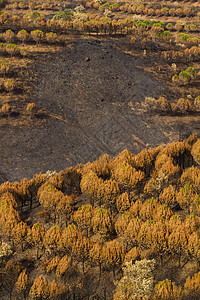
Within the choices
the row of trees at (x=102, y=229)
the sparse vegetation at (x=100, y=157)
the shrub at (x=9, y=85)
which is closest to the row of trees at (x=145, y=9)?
the sparse vegetation at (x=100, y=157)

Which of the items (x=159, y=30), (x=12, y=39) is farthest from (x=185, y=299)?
(x=159, y=30)

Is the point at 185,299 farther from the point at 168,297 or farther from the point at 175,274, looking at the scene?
the point at 175,274

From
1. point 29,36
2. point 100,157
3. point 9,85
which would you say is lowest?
point 100,157

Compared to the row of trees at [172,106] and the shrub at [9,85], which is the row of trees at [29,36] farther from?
the row of trees at [172,106]

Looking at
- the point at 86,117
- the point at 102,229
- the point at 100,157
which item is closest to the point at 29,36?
the point at 86,117

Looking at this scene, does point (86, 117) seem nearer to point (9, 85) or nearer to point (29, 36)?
point (9, 85)

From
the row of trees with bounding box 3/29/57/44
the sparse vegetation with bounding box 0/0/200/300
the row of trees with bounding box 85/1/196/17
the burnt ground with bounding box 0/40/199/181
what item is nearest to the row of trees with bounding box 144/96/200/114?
the sparse vegetation with bounding box 0/0/200/300

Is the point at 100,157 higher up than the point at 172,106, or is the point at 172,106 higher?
the point at 172,106

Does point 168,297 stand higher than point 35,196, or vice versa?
point 168,297
